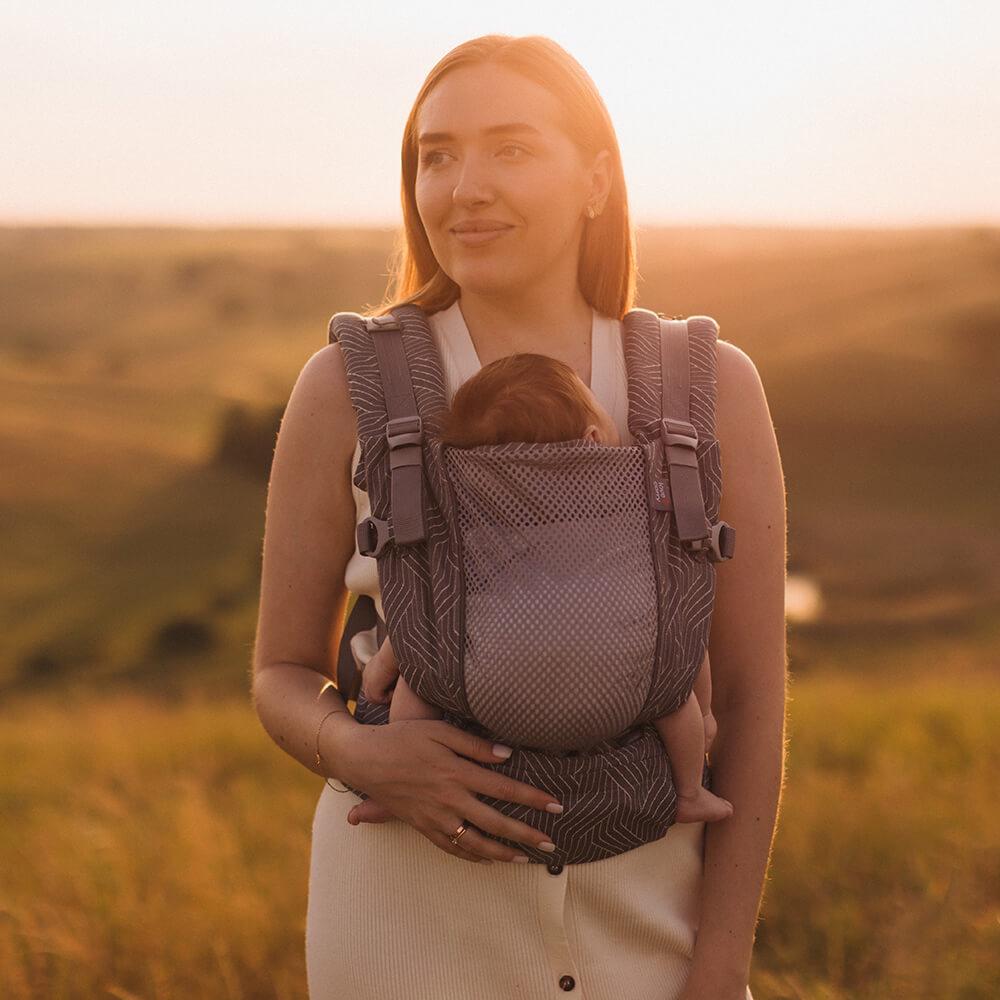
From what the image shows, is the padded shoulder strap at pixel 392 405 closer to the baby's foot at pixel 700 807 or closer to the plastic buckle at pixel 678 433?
the plastic buckle at pixel 678 433

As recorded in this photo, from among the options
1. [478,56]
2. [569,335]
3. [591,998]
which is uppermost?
[478,56]

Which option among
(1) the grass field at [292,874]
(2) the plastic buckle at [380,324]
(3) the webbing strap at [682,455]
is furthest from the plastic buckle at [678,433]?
(1) the grass field at [292,874]

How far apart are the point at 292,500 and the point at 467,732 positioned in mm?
495

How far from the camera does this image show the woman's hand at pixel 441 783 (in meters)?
1.72

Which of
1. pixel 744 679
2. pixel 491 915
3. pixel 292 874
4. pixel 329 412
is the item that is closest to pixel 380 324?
pixel 329 412

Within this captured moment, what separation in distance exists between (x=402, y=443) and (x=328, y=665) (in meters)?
0.50

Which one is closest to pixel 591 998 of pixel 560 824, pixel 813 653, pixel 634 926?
pixel 634 926

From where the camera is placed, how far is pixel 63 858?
4.12 meters

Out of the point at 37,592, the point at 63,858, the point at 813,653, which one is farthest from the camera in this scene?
the point at 37,592

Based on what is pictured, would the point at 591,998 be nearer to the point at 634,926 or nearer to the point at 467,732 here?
the point at 634,926

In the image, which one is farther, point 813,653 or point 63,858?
point 813,653

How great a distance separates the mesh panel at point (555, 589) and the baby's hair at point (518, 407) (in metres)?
0.05

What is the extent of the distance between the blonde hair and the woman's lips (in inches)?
6.1

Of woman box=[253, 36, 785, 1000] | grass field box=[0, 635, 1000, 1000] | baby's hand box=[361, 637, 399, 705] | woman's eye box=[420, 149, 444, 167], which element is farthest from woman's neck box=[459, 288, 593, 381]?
grass field box=[0, 635, 1000, 1000]
